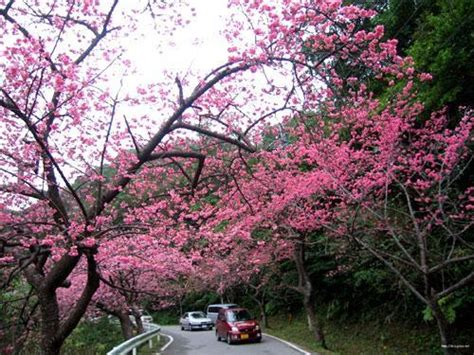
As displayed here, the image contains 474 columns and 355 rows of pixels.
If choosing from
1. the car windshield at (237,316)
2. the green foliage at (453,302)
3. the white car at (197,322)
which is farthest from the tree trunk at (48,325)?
the white car at (197,322)

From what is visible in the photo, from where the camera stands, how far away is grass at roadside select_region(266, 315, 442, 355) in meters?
13.8

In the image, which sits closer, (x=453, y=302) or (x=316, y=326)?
(x=453, y=302)

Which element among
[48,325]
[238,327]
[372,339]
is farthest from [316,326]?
[48,325]

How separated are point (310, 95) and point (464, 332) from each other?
1082 centimetres

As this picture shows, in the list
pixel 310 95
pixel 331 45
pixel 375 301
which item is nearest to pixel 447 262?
pixel 310 95

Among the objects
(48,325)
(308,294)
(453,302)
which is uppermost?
(48,325)

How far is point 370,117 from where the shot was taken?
11547mm

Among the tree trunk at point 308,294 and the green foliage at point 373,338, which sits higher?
the tree trunk at point 308,294

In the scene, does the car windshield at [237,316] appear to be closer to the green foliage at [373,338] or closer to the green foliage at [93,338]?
the green foliage at [373,338]

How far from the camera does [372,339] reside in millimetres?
15898

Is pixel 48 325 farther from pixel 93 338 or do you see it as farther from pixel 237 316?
pixel 93 338

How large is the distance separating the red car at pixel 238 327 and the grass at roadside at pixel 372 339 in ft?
5.25

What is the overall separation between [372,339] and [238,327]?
5207 mm

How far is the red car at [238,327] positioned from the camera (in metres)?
16.8
